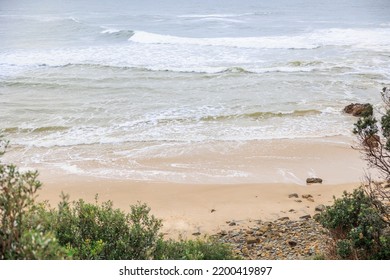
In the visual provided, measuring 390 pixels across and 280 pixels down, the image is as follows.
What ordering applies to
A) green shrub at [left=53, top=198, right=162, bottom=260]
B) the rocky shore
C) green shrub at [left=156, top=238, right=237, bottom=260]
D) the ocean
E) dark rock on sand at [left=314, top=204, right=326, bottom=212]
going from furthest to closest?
the ocean
dark rock on sand at [left=314, top=204, right=326, bottom=212]
the rocky shore
green shrub at [left=156, top=238, right=237, bottom=260]
green shrub at [left=53, top=198, right=162, bottom=260]

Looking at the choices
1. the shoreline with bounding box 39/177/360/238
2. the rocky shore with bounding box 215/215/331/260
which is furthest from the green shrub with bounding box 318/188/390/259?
the shoreline with bounding box 39/177/360/238

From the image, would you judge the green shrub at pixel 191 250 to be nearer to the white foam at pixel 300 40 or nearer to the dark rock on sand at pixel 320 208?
the dark rock on sand at pixel 320 208

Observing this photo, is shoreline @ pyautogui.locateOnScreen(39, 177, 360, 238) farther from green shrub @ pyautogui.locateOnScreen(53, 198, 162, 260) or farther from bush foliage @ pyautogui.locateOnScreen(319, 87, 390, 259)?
green shrub @ pyautogui.locateOnScreen(53, 198, 162, 260)

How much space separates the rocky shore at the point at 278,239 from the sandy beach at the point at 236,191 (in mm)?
358

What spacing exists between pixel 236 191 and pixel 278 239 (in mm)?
3029

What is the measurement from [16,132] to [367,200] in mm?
14938

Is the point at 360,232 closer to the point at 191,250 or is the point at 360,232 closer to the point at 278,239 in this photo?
the point at 191,250

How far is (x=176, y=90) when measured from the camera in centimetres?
2428

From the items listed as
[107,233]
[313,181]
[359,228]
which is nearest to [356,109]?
[313,181]

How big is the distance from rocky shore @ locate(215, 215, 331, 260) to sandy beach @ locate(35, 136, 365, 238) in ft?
1.17

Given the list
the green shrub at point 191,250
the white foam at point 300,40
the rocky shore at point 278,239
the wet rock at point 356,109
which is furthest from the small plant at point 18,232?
the white foam at point 300,40

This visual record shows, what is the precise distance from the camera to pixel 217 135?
17.0 meters

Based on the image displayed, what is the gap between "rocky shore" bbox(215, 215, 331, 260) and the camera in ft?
28.6
